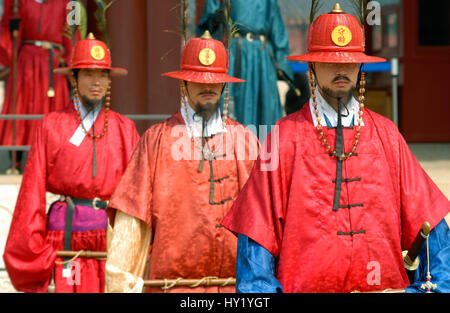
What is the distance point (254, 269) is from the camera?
105 inches

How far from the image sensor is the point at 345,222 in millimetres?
2807

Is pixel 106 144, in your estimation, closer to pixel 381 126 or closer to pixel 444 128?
pixel 381 126

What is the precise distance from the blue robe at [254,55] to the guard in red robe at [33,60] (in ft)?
6.42

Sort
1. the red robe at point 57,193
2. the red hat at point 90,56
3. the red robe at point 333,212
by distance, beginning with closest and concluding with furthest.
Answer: the red robe at point 333,212
the red robe at point 57,193
the red hat at point 90,56

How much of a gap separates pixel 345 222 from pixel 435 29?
24.2ft

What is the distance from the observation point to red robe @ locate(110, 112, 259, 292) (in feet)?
12.3

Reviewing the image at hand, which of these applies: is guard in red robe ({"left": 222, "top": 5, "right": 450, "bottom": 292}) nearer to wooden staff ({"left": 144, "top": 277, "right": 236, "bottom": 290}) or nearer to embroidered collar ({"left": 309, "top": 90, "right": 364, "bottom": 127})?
embroidered collar ({"left": 309, "top": 90, "right": 364, "bottom": 127})

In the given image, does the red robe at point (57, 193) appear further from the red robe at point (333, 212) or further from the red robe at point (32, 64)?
the red robe at point (32, 64)

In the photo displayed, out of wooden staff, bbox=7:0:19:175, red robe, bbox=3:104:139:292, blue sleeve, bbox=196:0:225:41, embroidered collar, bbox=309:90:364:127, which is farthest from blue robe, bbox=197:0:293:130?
embroidered collar, bbox=309:90:364:127

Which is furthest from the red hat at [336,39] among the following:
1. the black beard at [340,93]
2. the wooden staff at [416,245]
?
the wooden staff at [416,245]

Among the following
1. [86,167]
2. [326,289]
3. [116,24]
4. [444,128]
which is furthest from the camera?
[444,128]

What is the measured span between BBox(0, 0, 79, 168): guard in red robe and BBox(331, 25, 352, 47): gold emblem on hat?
17.4ft

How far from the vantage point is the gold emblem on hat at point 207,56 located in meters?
3.94
